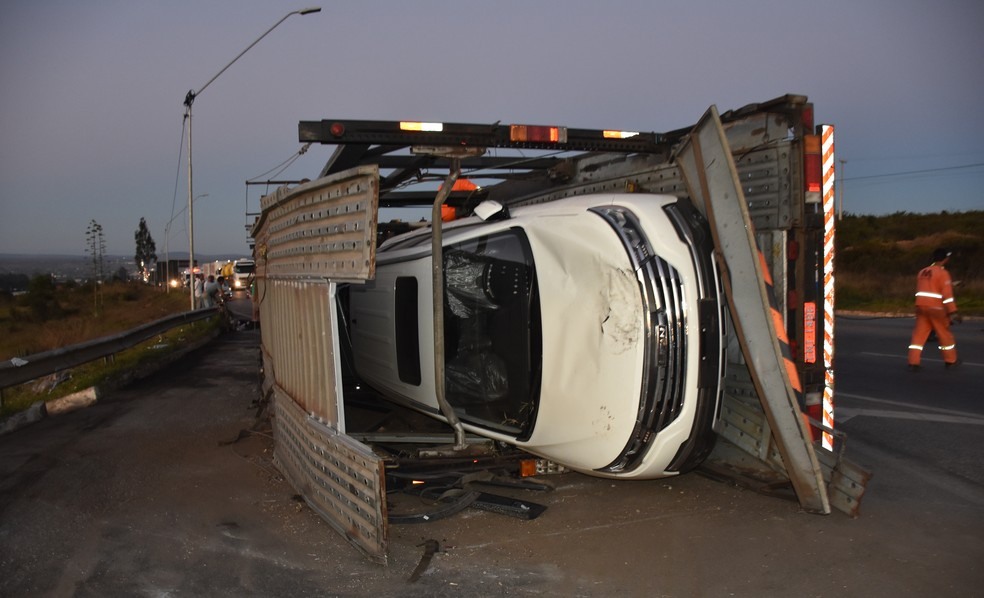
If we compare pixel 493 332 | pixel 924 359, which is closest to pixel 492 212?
pixel 493 332

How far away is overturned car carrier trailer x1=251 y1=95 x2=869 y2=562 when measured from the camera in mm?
4531

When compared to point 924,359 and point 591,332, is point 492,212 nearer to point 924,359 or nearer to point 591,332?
point 591,332

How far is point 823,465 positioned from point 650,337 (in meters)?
1.42

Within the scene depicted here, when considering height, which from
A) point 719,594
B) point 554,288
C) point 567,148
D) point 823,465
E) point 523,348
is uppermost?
point 567,148

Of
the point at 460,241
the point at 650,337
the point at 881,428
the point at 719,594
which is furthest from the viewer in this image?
the point at 881,428

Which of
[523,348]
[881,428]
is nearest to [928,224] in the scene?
[881,428]

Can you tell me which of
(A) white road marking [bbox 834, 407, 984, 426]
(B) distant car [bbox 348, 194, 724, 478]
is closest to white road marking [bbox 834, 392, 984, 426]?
(A) white road marking [bbox 834, 407, 984, 426]

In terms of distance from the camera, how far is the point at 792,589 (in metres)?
3.80

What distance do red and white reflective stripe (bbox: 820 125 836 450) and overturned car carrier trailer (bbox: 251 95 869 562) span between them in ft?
0.04

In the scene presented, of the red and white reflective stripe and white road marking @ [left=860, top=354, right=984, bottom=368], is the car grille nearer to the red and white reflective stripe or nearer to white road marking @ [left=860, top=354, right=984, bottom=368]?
the red and white reflective stripe

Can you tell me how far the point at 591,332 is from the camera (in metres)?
4.69

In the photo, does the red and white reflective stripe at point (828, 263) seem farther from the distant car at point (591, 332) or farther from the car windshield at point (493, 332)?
the car windshield at point (493, 332)

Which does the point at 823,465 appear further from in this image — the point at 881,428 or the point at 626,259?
the point at 881,428


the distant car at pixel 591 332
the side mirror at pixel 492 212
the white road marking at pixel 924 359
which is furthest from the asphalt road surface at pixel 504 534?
the white road marking at pixel 924 359
